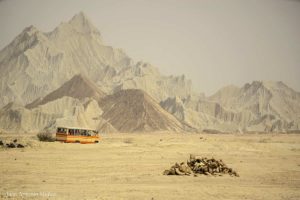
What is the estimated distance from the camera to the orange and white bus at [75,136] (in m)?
28.4

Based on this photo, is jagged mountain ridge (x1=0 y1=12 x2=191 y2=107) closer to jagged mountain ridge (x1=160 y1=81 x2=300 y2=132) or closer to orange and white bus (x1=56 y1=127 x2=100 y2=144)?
jagged mountain ridge (x1=160 y1=81 x2=300 y2=132)

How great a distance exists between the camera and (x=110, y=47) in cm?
12975

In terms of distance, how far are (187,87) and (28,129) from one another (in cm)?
6129

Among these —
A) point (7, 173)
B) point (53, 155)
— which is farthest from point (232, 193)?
point (53, 155)

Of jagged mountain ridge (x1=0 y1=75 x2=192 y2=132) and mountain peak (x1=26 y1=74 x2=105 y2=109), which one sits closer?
jagged mountain ridge (x1=0 y1=75 x2=192 y2=132)

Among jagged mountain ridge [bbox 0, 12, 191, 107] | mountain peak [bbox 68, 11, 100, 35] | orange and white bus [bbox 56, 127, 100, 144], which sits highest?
mountain peak [bbox 68, 11, 100, 35]

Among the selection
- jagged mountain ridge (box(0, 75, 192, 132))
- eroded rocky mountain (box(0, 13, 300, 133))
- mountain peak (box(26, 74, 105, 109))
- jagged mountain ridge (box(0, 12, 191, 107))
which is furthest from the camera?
jagged mountain ridge (box(0, 12, 191, 107))

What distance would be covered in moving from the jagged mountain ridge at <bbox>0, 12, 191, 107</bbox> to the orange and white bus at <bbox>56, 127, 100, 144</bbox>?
62353 millimetres

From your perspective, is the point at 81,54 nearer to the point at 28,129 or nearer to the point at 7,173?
the point at 28,129

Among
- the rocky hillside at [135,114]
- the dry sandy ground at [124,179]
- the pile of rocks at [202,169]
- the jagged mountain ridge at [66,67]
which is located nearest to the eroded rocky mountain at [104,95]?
the jagged mountain ridge at [66,67]

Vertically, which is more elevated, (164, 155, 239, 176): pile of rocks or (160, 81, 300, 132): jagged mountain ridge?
(160, 81, 300, 132): jagged mountain ridge

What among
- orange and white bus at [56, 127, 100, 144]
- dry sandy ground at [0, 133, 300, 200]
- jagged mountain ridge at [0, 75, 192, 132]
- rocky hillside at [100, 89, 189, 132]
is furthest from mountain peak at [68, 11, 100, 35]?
dry sandy ground at [0, 133, 300, 200]

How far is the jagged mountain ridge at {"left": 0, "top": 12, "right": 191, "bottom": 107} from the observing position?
331 feet

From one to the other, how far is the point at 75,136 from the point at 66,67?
280ft
